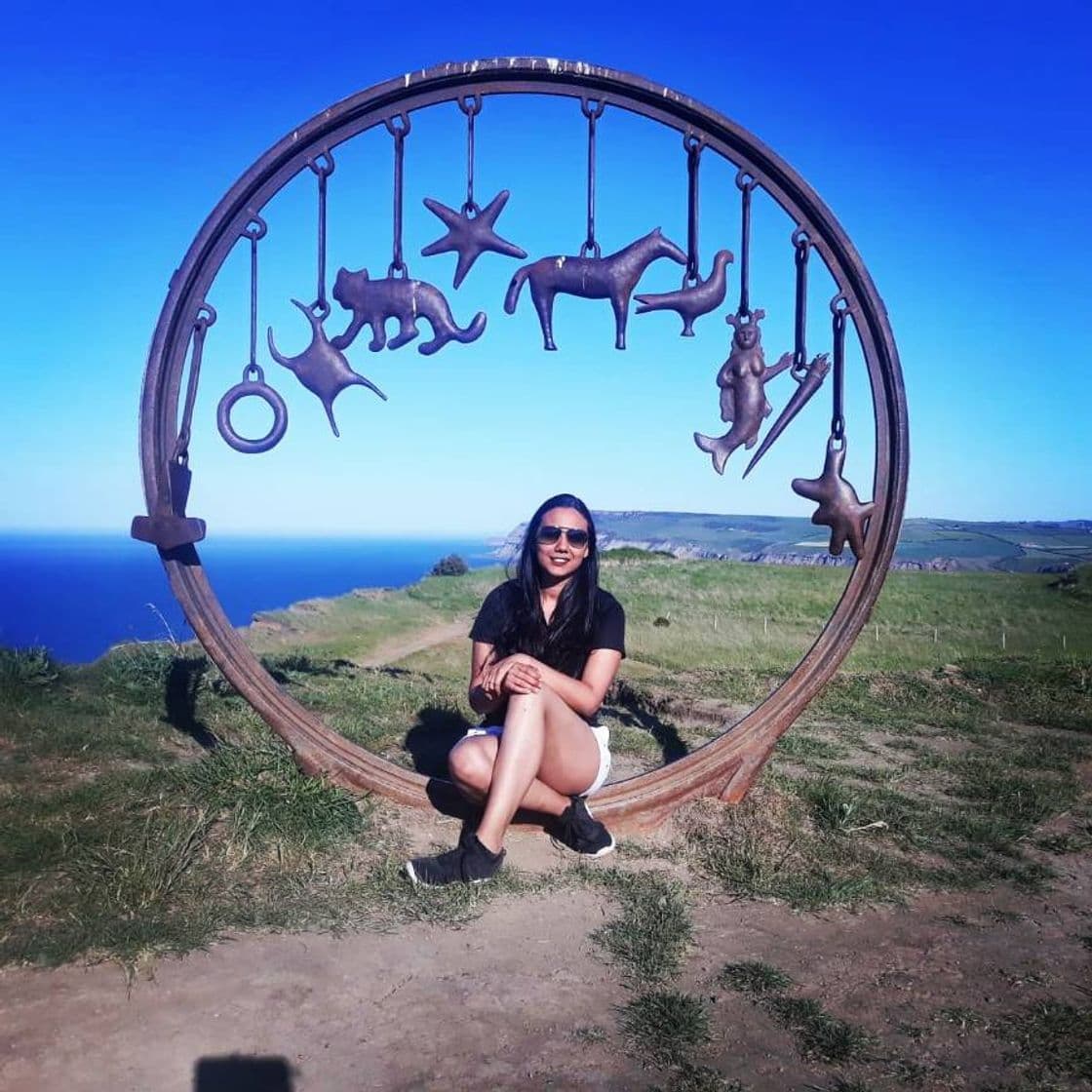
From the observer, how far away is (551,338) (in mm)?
4684

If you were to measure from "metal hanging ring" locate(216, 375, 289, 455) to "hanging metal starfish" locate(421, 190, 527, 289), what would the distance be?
968mm

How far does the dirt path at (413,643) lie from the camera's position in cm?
1215

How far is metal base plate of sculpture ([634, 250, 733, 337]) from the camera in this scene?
15.3 feet

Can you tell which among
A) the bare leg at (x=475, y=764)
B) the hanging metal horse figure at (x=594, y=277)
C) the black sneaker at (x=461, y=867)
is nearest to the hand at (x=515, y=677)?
the bare leg at (x=475, y=764)

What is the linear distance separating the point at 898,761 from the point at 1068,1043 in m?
3.32

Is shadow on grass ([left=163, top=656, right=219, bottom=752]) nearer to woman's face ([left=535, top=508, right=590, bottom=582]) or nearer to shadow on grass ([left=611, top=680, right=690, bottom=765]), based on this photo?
woman's face ([left=535, top=508, right=590, bottom=582])

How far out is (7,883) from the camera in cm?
350

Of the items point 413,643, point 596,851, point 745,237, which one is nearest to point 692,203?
point 745,237

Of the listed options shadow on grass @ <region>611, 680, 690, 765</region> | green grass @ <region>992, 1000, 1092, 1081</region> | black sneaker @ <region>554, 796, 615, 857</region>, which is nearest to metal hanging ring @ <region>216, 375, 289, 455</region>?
black sneaker @ <region>554, 796, 615, 857</region>

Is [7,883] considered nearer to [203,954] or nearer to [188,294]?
[203,954]

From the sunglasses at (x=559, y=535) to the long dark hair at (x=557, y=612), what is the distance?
43 mm

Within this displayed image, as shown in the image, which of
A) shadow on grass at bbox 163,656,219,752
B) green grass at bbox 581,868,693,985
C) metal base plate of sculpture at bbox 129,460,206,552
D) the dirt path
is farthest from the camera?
the dirt path

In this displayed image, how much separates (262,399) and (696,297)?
2032 mm

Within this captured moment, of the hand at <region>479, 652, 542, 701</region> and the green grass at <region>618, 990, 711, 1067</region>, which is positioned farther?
the hand at <region>479, 652, 542, 701</region>
